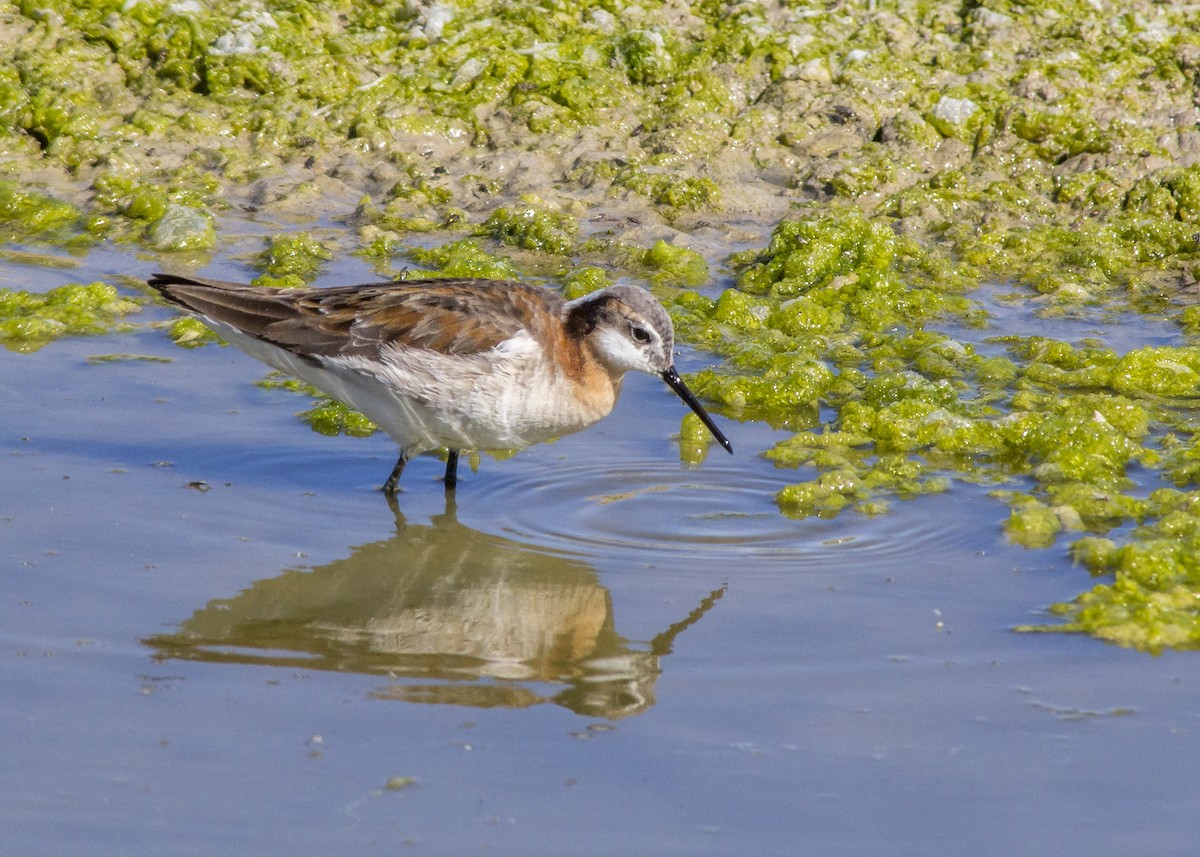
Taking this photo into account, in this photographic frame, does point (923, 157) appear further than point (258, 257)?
Yes

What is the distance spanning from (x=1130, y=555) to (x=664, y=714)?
6.65 feet

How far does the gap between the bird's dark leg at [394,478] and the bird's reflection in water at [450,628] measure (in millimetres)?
519

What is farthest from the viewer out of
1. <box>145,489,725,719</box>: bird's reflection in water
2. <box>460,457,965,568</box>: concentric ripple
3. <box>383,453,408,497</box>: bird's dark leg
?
<box>383,453,408,497</box>: bird's dark leg

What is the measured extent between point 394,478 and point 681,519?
50.2 inches

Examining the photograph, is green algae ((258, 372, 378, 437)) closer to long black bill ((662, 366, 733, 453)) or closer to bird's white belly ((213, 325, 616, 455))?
bird's white belly ((213, 325, 616, 455))

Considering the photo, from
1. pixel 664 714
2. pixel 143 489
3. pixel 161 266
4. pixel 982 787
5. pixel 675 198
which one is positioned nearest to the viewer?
pixel 982 787

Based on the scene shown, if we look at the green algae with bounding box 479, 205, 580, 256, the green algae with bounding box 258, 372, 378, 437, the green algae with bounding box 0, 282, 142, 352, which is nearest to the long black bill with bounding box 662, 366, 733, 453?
the green algae with bounding box 258, 372, 378, 437

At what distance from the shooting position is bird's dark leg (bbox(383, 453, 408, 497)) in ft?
20.8

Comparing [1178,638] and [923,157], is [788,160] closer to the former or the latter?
[923,157]

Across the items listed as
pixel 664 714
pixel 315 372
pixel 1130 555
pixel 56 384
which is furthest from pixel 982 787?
pixel 56 384

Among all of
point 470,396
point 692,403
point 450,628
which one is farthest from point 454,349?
point 450,628

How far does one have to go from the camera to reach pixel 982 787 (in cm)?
400

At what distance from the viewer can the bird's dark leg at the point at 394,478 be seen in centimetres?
633

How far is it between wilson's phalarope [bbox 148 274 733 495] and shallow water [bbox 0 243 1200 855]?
35 cm
